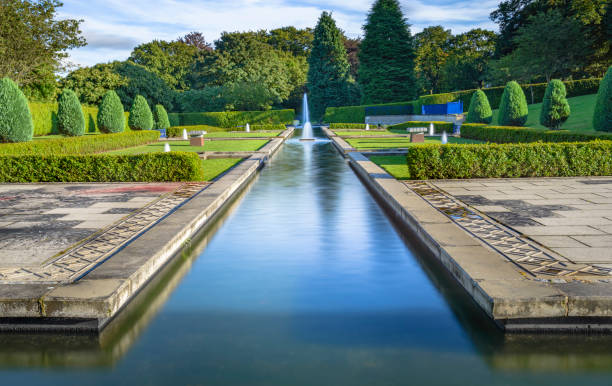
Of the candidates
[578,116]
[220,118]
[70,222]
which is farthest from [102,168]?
[220,118]

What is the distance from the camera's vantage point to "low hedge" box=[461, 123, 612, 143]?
54.7ft

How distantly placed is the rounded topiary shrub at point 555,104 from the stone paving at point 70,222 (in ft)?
62.4

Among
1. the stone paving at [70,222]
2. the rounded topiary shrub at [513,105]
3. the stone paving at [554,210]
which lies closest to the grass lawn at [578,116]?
the rounded topiary shrub at [513,105]

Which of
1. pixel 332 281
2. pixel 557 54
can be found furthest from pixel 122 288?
pixel 557 54

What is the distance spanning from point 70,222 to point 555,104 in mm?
22606

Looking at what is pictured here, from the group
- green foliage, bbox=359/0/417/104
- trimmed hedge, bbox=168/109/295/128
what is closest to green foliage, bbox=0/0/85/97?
trimmed hedge, bbox=168/109/295/128

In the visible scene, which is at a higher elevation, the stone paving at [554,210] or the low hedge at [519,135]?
the low hedge at [519,135]

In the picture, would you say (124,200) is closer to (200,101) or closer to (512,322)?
(512,322)

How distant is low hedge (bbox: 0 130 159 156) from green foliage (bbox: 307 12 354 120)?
36.5 meters

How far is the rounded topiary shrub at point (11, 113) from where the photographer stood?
17672 millimetres

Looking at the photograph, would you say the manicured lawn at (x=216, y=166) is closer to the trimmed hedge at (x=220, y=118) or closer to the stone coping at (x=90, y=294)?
the stone coping at (x=90, y=294)

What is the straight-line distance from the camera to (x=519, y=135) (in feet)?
70.3

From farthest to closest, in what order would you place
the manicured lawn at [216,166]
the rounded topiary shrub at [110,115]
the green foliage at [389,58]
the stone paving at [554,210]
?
the green foliage at [389,58], the rounded topiary shrub at [110,115], the manicured lawn at [216,166], the stone paving at [554,210]

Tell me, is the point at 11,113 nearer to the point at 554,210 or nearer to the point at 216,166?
the point at 216,166
